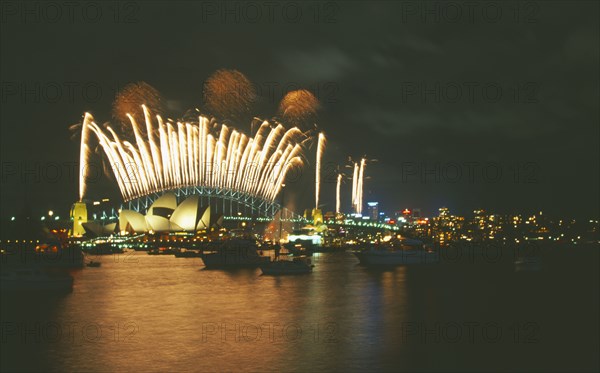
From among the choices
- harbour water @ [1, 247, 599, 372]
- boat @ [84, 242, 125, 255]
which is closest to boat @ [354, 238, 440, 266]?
harbour water @ [1, 247, 599, 372]

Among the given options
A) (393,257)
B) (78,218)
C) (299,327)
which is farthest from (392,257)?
(78,218)

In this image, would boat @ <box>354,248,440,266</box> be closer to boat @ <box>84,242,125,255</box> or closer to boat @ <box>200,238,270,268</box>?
boat @ <box>200,238,270,268</box>

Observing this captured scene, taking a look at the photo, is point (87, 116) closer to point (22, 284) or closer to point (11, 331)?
point (22, 284)

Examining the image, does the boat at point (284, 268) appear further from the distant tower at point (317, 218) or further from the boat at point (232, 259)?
the distant tower at point (317, 218)

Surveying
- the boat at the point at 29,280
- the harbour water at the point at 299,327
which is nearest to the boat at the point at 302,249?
the harbour water at the point at 299,327

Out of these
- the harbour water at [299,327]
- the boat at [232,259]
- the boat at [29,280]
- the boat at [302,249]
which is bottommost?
the harbour water at [299,327]

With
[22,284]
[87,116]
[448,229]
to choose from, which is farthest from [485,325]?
[448,229]
